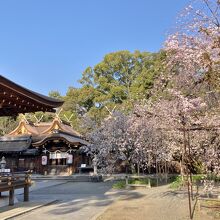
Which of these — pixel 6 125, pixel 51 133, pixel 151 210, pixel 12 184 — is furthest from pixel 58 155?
pixel 151 210

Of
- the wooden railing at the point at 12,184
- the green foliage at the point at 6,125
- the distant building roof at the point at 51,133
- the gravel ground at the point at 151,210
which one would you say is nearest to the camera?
the gravel ground at the point at 151,210

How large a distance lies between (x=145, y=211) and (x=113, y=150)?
15.0 metres

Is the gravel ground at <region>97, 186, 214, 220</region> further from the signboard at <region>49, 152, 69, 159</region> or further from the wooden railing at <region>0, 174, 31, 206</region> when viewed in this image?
the signboard at <region>49, 152, 69, 159</region>

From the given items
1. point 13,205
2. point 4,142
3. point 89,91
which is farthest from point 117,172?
point 13,205

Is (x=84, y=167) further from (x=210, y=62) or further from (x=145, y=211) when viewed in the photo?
(x=210, y=62)

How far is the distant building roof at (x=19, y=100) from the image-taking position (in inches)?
391

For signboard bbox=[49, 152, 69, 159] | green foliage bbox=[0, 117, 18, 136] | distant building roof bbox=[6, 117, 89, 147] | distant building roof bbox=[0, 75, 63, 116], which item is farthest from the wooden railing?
green foliage bbox=[0, 117, 18, 136]

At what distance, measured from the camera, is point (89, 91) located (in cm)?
5150

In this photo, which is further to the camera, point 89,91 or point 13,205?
point 89,91

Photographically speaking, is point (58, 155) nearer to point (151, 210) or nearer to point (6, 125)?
point (6, 125)

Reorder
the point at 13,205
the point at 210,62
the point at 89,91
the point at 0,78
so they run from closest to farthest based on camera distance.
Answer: the point at 210,62
the point at 0,78
the point at 13,205
the point at 89,91

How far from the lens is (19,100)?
11.1 m

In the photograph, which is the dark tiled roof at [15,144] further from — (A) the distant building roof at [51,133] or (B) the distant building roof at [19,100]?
(B) the distant building roof at [19,100]

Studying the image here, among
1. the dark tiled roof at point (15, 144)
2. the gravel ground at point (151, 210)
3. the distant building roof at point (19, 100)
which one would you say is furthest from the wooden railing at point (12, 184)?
the dark tiled roof at point (15, 144)
